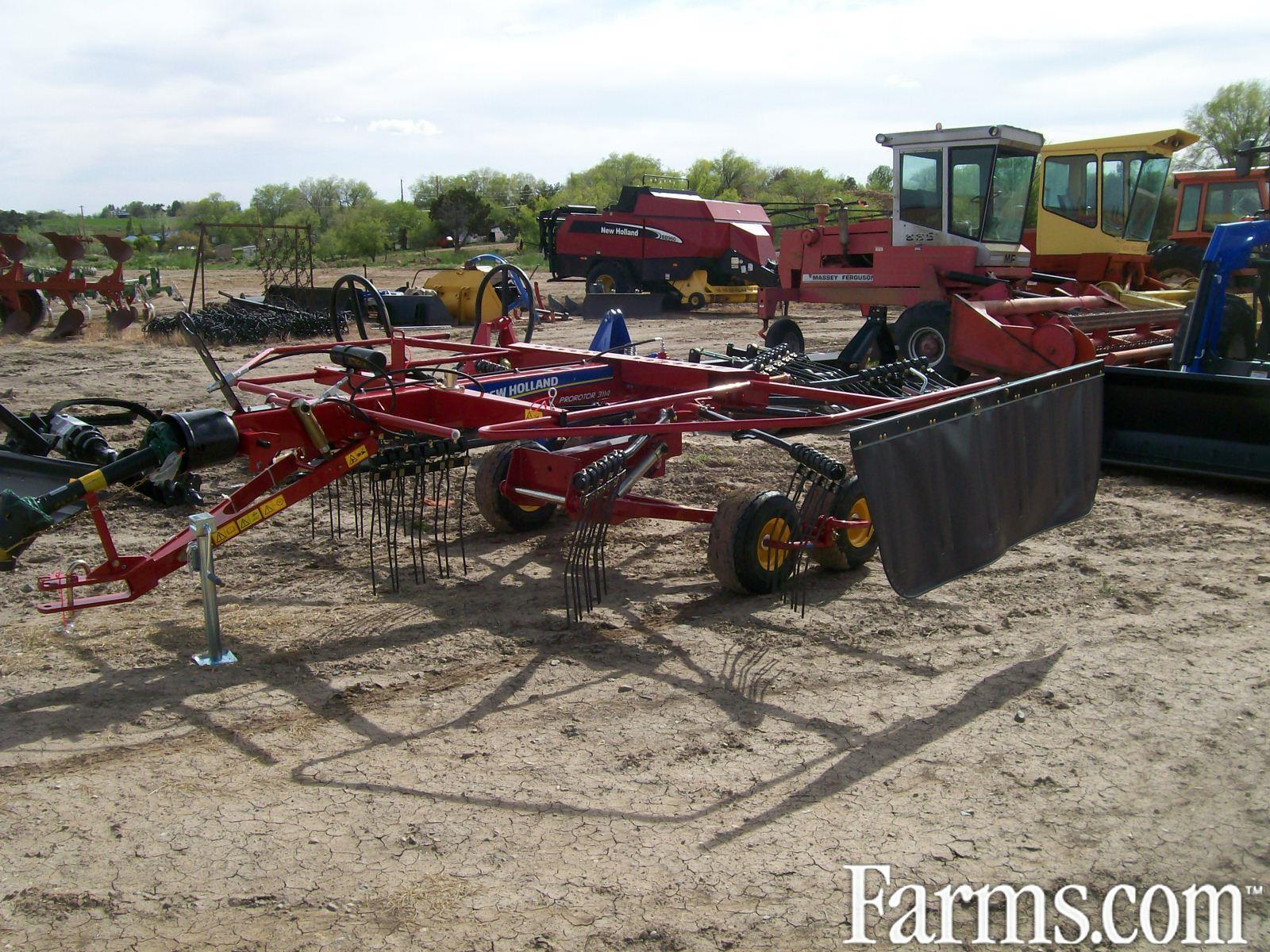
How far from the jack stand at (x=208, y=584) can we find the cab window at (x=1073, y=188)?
1237 centimetres

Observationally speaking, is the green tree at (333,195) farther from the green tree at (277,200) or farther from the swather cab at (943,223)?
the swather cab at (943,223)

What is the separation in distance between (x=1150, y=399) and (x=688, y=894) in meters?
5.86

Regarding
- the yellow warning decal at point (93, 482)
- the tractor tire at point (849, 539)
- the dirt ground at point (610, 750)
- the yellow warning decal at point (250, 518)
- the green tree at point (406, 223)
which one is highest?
the green tree at point (406, 223)

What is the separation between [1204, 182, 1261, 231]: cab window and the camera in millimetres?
16391

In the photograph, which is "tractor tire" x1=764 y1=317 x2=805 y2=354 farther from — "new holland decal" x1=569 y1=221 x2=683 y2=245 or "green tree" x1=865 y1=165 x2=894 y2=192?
"green tree" x1=865 y1=165 x2=894 y2=192

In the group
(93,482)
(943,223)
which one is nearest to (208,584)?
(93,482)

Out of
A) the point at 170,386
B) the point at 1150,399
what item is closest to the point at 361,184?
the point at 170,386

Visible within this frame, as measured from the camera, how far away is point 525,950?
97.3 inches

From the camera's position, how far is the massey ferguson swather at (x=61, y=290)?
49.0 ft

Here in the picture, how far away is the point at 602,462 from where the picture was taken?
4.69 m

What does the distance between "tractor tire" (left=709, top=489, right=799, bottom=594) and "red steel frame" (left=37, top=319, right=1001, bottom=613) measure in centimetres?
14

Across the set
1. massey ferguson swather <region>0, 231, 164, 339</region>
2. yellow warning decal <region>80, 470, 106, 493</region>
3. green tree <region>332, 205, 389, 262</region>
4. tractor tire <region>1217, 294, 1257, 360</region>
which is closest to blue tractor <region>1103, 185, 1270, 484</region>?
tractor tire <region>1217, 294, 1257, 360</region>

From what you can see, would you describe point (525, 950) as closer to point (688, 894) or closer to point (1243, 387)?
point (688, 894)

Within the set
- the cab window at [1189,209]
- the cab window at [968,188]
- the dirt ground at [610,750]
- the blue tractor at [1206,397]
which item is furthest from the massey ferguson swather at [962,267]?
the dirt ground at [610,750]
